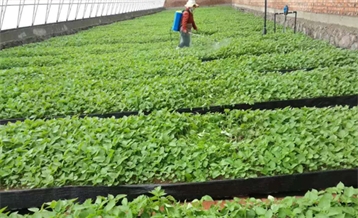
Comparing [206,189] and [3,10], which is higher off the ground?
[3,10]

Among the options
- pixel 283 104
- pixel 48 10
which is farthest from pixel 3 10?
pixel 283 104

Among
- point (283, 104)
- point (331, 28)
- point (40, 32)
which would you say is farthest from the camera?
point (40, 32)

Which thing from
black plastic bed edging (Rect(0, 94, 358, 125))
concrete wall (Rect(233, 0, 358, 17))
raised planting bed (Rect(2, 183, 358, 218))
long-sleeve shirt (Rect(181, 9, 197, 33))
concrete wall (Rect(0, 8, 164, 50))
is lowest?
black plastic bed edging (Rect(0, 94, 358, 125))

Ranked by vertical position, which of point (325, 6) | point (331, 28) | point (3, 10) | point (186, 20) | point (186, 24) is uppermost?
point (3, 10)

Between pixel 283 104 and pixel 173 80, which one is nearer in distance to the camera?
pixel 283 104

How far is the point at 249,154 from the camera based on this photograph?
3.83 m

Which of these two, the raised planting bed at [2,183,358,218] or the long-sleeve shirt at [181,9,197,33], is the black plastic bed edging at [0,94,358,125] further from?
the long-sleeve shirt at [181,9,197,33]

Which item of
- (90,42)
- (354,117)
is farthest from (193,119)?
(90,42)

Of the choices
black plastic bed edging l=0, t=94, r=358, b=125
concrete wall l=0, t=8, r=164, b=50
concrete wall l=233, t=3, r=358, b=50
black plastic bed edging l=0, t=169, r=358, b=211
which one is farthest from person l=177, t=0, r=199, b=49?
black plastic bed edging l=0, t=169, r=358, b=211

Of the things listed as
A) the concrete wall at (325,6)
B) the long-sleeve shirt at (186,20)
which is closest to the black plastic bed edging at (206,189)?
the concrete wall at (325,6)

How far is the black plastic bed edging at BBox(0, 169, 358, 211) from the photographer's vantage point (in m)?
3.63

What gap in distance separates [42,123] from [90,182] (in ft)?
5.26

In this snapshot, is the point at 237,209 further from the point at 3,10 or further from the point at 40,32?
the point at 40,32

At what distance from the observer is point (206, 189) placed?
11.9 feet
